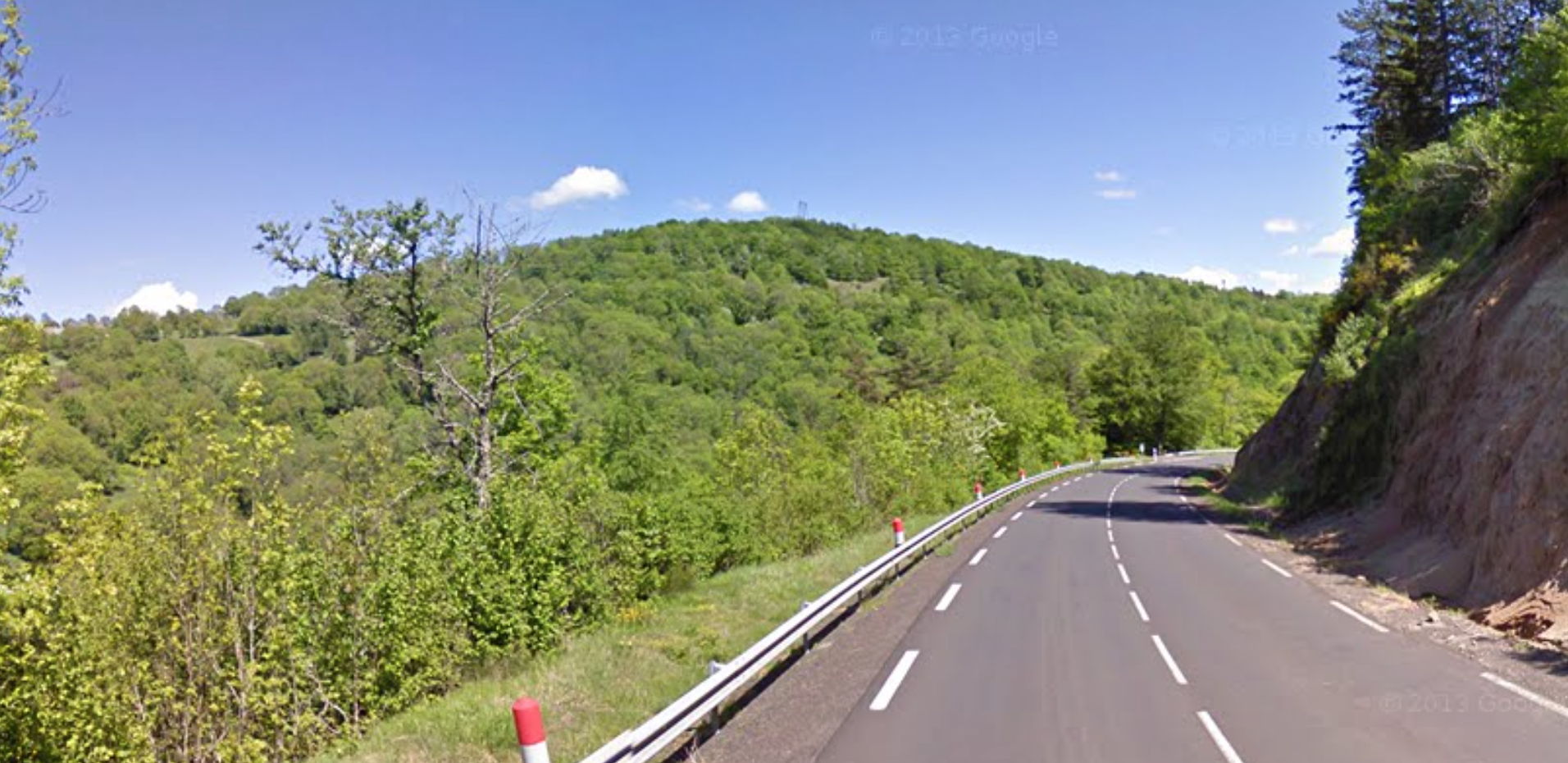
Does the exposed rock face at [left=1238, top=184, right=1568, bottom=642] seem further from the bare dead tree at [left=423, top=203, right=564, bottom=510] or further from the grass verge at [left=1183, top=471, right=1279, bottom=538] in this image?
the bare dead tree at [left=423, top=203, right=564, bottom=510]

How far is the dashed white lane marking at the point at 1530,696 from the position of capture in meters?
8.48

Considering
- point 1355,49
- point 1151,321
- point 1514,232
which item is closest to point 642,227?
point 1151,321

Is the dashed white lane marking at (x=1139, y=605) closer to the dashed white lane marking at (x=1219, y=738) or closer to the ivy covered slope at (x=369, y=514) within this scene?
the dashed white lane marking at (x=1219, y=738)

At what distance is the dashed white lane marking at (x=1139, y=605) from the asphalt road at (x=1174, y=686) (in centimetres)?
6

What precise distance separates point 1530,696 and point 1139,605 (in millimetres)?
5779

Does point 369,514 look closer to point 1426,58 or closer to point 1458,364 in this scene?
point 1458,364

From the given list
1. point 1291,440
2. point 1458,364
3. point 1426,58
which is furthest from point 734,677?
point 1426,58

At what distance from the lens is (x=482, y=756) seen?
7.73 metres

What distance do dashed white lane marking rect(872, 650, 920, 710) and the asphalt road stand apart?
0.03 meters

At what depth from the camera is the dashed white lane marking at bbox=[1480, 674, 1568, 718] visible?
848cm

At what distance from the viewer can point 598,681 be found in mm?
9852

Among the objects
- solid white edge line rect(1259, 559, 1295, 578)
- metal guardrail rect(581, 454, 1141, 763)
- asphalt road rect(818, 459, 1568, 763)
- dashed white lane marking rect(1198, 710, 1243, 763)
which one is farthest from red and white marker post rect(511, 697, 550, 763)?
solid white edge line rect(1259, 559, 1295, 578)

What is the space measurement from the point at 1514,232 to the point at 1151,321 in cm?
6924

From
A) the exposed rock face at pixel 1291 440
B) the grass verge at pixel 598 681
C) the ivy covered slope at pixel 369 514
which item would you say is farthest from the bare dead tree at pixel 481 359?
the exposed rock face at pixel 1291 440
